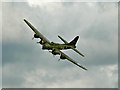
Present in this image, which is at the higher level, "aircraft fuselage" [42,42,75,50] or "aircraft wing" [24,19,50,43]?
"aircraft wing" [24,19,50,43]

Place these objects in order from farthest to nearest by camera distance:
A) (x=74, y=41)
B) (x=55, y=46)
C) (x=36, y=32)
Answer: (x=74, y=41) < (x=36, y=32) < (x=55, y=46)

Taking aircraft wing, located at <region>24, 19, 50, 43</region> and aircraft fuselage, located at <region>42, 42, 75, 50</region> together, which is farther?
aircraft wing, located at <region>24, 19, 50, 43</region>

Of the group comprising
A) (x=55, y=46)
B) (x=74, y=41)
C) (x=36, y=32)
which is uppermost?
(x=36, y=32)

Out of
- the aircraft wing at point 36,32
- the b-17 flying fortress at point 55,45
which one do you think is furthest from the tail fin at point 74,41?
the aircraft wing at point 36,32

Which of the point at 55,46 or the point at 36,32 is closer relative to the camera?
the point at 55,46

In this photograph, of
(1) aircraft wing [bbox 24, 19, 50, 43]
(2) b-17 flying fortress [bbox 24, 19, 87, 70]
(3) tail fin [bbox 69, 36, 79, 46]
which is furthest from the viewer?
(3) tail fin [bbox 69, 36, 79, 46]

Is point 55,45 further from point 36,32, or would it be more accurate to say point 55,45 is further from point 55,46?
point 36,32

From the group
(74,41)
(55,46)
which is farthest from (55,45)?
(74,41)

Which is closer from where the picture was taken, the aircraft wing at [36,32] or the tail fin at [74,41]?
the aircraft wing at [36,32]

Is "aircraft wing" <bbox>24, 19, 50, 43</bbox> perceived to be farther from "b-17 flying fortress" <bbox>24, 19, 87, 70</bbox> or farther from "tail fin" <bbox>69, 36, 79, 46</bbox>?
"tail fin" <bbox>69, 36, 79, 46</bbox>

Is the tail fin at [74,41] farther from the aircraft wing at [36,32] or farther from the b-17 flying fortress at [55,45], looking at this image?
the aircraft wing at [36,32]

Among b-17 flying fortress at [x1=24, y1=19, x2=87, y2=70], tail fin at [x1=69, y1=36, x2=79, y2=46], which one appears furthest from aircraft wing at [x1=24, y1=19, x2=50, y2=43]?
tail fin at [x1=69, y1=36, x2=79, y2=46]

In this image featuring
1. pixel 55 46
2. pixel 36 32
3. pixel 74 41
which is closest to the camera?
pixel 55 46

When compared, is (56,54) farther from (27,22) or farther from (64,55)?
(27,22)
